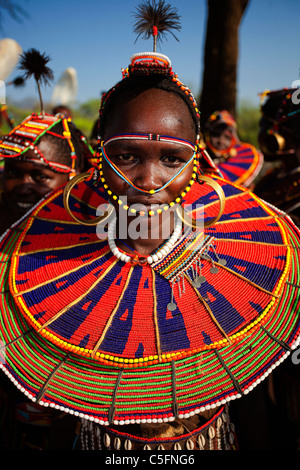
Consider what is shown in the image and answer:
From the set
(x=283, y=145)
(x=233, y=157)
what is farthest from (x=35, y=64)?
(x=233, y=157)

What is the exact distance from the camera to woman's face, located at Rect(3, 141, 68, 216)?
2359mm

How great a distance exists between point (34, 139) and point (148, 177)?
1.29 meters

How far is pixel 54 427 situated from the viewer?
2297mm

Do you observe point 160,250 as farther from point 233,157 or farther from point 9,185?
A: point 233,157

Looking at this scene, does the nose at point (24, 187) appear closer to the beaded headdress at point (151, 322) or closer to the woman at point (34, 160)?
the woman at point (34, 160)

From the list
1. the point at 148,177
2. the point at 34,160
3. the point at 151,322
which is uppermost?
the point at 34,160

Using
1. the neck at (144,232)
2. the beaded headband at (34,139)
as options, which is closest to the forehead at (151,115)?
the neck at (144,232)

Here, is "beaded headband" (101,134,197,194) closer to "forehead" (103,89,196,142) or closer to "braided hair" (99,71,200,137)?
"forehead" (103,89,196,142)

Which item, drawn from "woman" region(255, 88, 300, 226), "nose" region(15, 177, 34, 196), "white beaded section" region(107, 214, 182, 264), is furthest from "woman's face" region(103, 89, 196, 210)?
"woman" region(255, 88, 300, 226)

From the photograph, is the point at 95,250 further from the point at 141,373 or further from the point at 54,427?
the point at 54,427

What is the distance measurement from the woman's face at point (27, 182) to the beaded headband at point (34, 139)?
2.0 inches

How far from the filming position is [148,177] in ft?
4.47
